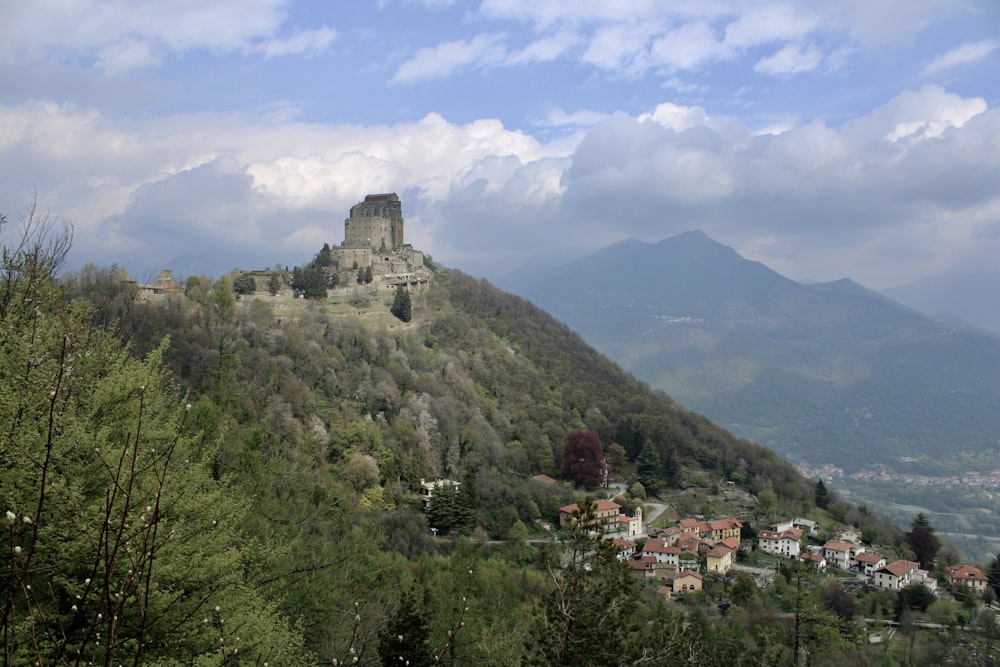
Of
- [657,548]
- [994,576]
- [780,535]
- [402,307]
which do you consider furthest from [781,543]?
[402,307]

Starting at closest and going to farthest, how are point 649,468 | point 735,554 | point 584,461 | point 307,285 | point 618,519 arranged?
point 735,554 < point 618,519 < point 584,461 < point 649,468 < point 307,285

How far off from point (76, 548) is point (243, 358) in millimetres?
27792

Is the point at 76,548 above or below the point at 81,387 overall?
below

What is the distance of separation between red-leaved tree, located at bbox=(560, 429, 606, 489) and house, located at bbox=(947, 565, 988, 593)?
18.4 metres

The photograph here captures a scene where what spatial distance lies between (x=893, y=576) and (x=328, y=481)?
2695 centimetres

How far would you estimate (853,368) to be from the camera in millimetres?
143500

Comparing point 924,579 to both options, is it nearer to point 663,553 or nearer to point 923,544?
point 923,544

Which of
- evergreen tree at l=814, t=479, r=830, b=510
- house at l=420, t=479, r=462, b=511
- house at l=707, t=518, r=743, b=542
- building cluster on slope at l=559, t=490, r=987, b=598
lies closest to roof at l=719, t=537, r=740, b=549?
building cluster on slope at l=559, t=490, r=987, b=598

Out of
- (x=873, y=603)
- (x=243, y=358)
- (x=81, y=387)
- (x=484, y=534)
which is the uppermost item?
(x=243, y=358)

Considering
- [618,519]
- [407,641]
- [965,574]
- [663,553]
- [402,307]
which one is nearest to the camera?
[407,641]

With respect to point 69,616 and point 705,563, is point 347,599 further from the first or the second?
point 705,563

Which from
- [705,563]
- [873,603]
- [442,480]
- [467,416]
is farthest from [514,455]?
[873,603]

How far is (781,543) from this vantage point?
36281 mm

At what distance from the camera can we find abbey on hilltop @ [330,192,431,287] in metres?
53.3
